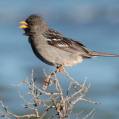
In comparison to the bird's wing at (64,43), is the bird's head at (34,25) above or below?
above

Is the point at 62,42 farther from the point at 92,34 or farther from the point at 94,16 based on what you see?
the point at 94,16

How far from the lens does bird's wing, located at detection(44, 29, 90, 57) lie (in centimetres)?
1198

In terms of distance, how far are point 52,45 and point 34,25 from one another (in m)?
0.40

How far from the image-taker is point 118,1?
131 ft

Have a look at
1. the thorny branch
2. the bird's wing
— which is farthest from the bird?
the thorny branch

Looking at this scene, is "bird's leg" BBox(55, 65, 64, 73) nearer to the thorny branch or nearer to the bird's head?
the bird's head

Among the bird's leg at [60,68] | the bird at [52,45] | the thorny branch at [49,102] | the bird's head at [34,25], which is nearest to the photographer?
the thorny branch at [49,102]

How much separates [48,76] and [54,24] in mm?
23708

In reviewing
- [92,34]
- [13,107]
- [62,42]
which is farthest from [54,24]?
[62,42]

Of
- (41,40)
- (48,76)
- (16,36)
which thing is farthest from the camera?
(16,36)

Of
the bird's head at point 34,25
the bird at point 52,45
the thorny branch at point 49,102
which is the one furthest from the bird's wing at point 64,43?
the thorny branch at point 49,102

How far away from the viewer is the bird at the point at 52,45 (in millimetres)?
11719

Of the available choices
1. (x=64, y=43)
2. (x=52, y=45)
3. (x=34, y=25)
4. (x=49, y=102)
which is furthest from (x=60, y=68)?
(x=49, y=102)

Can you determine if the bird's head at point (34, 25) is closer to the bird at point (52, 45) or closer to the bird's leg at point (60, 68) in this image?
the bird at point (52, 45)
